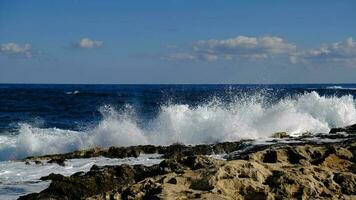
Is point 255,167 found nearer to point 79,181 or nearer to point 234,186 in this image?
point 234,186

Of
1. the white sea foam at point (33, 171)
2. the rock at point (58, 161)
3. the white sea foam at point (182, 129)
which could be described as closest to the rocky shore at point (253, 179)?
the white sea foam at point (33, 171)

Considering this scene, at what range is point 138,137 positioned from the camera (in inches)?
750

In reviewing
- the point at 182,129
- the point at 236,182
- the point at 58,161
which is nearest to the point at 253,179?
the point at 236,182

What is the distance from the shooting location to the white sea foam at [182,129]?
62.1 feet

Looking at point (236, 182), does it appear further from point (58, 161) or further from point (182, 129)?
point (182, 129)

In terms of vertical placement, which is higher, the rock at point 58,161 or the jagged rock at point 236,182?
the jagged rock at point 236,182

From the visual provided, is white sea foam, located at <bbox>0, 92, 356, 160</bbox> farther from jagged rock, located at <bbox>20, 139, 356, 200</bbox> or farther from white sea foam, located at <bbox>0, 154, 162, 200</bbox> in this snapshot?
jagged rock, located at <bbox>20, 139, 356, 200</bbox>

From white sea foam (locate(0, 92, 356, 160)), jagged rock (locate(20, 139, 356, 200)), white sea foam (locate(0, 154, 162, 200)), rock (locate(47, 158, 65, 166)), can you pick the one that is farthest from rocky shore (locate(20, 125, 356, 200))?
white sea foam (locate(0, 92, 356, 160))

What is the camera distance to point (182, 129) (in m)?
20.0

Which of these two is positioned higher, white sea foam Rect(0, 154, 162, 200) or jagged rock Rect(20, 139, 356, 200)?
jagged rock Rect(20, 139, 356, 200)

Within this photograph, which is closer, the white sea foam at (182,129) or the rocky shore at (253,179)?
the rocky shore at (253,179)

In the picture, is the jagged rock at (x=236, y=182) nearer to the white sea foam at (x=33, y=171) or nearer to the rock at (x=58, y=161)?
the white sea foam at (x=33, y=171)

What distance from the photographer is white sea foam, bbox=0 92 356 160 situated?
18.9m

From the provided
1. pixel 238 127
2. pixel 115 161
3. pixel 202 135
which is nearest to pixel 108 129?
pixel 202 135
